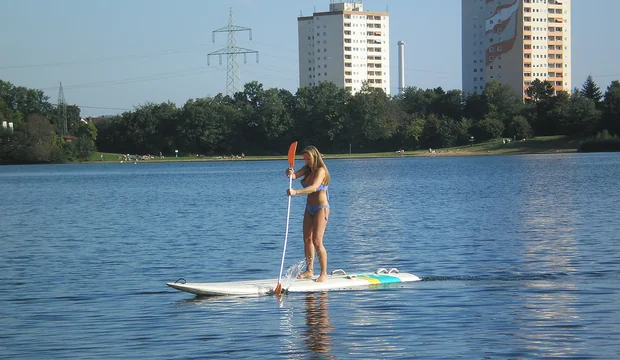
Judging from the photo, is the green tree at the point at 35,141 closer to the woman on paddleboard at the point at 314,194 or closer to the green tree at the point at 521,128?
the green tree at the point at 521,128

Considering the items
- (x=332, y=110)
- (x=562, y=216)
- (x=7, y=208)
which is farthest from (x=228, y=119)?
(x=562, y=216)

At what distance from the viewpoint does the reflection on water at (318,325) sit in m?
12.7

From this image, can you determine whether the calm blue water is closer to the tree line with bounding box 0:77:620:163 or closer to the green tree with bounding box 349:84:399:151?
the tree line with bounding box 0:77:620:163

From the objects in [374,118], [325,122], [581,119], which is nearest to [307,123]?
[325,122]

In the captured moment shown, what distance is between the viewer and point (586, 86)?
530ft

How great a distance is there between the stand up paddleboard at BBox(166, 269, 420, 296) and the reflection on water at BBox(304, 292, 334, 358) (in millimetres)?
284

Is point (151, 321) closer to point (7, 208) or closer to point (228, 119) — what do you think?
point (7, 208)

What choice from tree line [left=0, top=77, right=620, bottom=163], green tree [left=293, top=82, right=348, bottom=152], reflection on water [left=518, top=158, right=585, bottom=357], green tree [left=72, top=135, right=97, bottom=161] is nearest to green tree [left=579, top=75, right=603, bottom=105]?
tree line [left=0, top=77, right=620, bottom=163]

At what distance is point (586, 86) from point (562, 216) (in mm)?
135482

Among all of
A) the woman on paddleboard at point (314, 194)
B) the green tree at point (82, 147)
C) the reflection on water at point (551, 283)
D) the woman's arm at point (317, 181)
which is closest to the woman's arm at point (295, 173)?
the woman on paddleboard at point (314, 194)

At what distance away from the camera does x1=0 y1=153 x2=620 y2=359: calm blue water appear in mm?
12797

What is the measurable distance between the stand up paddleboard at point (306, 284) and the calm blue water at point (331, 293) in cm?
36

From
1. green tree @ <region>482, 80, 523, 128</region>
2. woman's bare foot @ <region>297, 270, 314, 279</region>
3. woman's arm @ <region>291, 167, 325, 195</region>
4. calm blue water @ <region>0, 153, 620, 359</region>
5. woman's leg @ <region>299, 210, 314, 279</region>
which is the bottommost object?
calm blue water @ <region>0, 153, 620, 359</region>

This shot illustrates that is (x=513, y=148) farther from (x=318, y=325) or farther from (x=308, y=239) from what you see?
(x=318, y=325)
